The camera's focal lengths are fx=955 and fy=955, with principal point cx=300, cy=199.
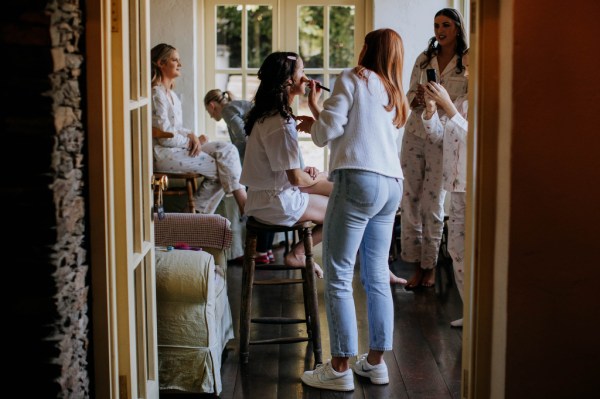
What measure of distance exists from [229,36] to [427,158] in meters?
2.67

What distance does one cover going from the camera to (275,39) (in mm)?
7457

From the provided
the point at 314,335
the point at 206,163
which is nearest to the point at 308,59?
the point at 206,163

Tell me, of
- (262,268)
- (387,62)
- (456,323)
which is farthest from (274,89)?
(456,323)

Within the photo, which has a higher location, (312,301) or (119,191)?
(119,191)

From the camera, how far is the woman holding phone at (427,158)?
17.0 feet

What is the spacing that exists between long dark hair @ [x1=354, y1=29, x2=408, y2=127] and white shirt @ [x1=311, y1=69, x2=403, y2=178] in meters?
0.03

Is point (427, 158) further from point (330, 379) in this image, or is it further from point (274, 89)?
point (330, 379)

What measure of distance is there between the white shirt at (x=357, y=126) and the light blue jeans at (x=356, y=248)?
1.7 inches

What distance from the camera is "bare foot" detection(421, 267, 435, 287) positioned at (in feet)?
18.7

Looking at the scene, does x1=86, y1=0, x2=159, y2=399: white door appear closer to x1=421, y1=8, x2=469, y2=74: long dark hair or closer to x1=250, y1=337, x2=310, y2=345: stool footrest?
x1=250, y1=337, x2=310, y2=345: stool footrest

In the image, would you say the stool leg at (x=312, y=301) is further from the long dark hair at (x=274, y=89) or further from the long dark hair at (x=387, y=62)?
the long dark hair at (x=387, y=62)

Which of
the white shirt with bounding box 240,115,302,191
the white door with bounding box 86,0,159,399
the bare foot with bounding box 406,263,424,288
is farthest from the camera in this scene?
the bare foot with bounding box 406,263,424,288

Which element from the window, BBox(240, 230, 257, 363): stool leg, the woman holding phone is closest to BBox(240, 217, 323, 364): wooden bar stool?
BBox(240, 230, 257, 363): stool leg

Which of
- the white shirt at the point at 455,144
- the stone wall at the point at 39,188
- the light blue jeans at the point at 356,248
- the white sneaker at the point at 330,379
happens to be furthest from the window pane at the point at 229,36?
the stone wall at the point at 39,188
